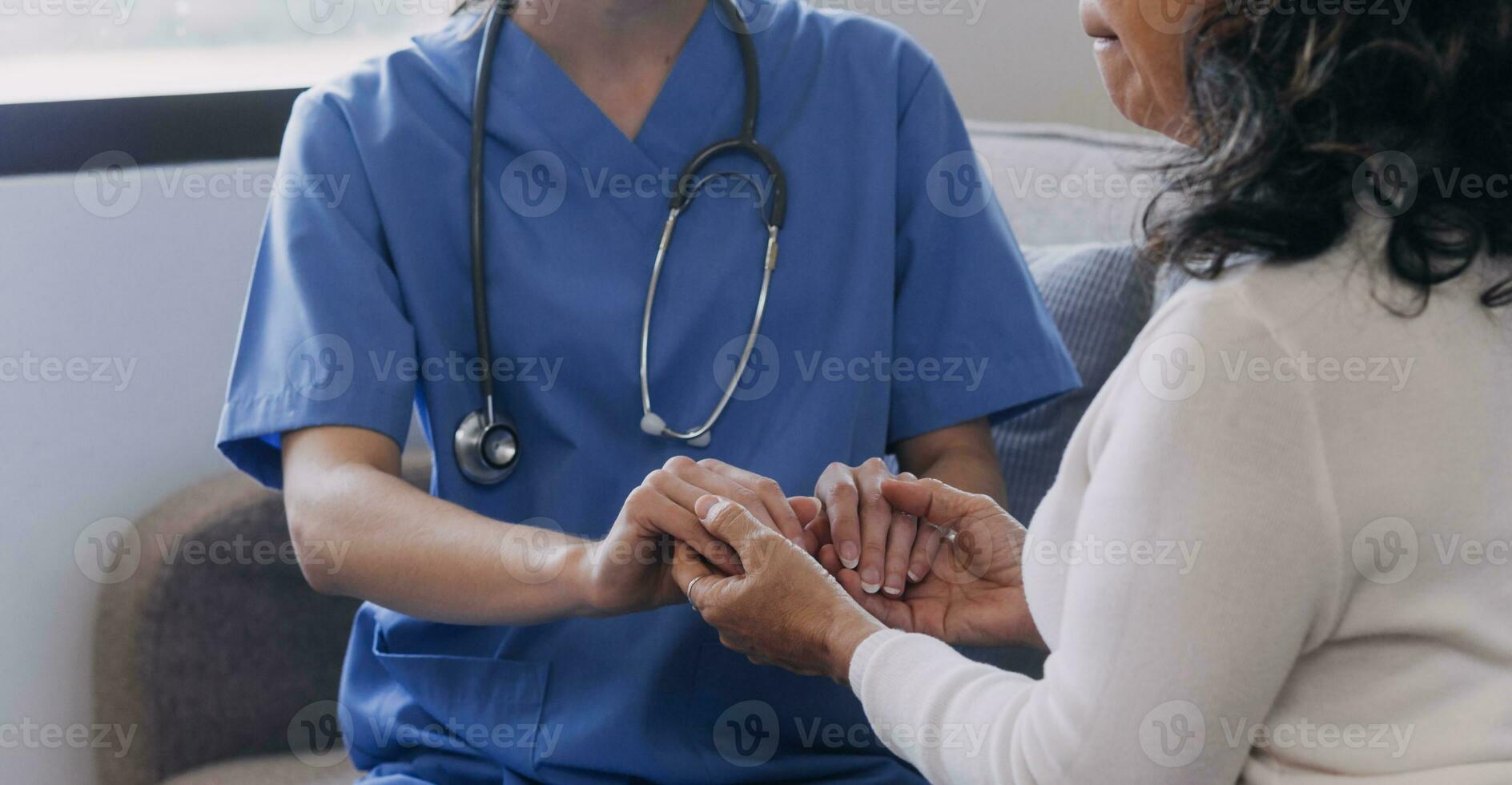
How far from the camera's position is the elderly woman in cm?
61

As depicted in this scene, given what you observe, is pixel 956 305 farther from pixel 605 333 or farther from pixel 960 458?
pixel 605 333

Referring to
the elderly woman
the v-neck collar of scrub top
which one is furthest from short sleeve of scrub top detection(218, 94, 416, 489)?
the elderly woman

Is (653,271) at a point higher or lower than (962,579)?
higher

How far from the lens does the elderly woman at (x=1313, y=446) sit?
0.61 metres

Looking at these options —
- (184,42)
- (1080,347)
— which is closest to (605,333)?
(1080,347)

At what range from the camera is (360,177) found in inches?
43.0

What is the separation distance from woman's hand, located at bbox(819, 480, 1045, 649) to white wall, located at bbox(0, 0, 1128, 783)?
2.66ft

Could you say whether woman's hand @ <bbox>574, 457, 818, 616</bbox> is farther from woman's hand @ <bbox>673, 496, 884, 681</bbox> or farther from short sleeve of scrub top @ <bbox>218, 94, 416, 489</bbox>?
short sleeve of scrub top @ <bbox>218, 94, 416, 489</bbox>

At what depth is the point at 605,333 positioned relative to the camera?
1.08 m

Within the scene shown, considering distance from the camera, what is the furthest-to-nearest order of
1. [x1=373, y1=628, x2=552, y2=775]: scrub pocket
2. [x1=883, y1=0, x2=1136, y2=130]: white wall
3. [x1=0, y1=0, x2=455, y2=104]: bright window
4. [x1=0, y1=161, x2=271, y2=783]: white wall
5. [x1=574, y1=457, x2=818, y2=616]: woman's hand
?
[x1=883, y1=0, x2=1136, y2=130]: white wall, [x1=0, y1=0, x2=455, y2=104]: bright window, [x1=0, y1=161, x2=271, y2=783]: white wall, [x1=373, y1=628, x2=552, y2=775]: scrub pocket, [x1=574, y1=457, x2=818, y2=616]: woman's hand

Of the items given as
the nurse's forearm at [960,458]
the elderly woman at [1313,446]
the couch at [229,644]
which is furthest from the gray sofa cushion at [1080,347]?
the elderly woman at [1313,446]

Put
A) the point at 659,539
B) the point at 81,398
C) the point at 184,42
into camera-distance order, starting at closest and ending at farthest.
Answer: the point at 659,539 < the point at 81,398 < the point at 184,42

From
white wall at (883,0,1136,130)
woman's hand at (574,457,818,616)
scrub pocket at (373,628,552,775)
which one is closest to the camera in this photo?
woman's hand at (574,457,818,616)

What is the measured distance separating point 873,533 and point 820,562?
0.05m
